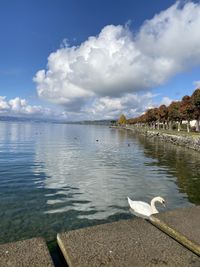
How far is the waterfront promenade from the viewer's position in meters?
4.49

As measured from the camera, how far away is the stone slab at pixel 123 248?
4.50 m

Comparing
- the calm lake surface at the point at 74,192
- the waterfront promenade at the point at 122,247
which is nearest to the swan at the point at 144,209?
the calm lake surface at the point at 74,192

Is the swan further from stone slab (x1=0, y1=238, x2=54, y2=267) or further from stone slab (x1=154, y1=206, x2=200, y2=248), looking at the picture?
stone slab (x1=0, y1=238, x2=54, y2=267)

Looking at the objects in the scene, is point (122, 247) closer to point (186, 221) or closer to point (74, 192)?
point (186, 221)

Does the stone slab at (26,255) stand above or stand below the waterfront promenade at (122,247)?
above

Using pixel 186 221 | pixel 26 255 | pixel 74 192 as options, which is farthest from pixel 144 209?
pixel 26 255

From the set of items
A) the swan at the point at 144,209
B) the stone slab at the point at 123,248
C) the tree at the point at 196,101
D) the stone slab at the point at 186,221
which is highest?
the tree at the point at 196,101

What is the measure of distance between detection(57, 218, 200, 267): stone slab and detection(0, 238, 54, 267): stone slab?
0.45 metres

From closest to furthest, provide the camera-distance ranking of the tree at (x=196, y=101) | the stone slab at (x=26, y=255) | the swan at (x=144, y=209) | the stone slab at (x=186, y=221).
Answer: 1. the stone slab at (x=26, y=255)
2. the stone slab at (x=186, y=221)
3. the swan at (x=144, y=209)
4. the tree at (x=196, y=101)

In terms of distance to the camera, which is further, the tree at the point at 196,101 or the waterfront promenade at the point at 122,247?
the tree at the point at 196,101

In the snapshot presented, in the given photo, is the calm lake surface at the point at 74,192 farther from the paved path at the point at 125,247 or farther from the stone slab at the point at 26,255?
the stone slab at the point at 26,255

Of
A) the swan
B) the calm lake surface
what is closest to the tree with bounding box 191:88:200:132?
the calm lake surface

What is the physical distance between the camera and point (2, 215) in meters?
9.90

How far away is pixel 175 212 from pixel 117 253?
2807mm
